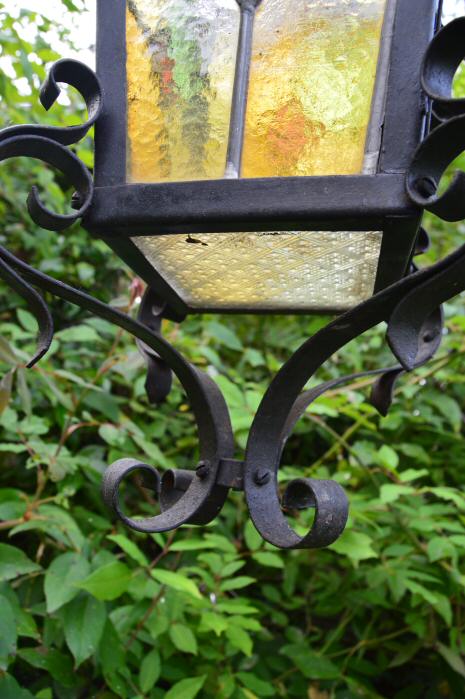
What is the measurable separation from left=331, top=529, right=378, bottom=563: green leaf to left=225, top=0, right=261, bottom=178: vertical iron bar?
0.77 m

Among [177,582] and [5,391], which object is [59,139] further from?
[177,582]

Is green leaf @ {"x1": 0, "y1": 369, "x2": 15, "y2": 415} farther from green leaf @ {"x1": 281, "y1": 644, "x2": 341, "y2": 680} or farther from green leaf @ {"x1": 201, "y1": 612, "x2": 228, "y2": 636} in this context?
green leaf @ {"x1": 281, "y1": 644, "x2": 341, "y2": 680}

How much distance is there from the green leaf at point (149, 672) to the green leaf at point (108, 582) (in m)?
0.17

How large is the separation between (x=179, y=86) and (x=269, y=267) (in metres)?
0.20

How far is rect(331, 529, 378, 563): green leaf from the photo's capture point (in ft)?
3.76

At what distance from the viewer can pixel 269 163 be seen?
1.96 ft

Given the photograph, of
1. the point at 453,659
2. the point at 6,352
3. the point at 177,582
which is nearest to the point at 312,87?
the point at 6,352

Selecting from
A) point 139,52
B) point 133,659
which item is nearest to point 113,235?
point 139,52

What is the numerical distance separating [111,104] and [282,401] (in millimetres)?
345

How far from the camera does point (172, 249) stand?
70 centimetres

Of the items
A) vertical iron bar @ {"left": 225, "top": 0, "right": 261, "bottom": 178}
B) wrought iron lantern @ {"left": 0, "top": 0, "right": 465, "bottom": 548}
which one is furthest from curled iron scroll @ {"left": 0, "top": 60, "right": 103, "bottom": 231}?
vertical iron bar @ {"left": 225, "top": 0, "right": 261, "bottom": 178}

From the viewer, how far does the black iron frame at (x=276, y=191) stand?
560 mm

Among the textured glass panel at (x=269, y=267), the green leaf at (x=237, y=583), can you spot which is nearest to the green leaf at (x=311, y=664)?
the green leaf at (x=237, y=583)

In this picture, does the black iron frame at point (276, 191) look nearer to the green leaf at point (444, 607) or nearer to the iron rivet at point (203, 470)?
the iron rivet at point (203, 470)
